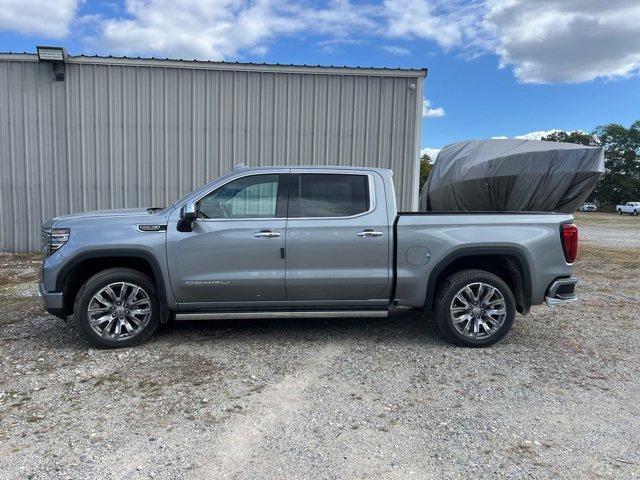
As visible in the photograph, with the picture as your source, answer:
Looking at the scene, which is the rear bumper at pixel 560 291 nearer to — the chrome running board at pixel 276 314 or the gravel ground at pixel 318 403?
the gravel ground at pixel 318 403

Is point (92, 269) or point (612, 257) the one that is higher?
point (92, 269)

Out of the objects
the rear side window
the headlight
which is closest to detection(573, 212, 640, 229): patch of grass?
the rear side window

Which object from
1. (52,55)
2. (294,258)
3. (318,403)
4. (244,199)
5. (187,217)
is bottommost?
(318,403)

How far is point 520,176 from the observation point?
696 centimetres

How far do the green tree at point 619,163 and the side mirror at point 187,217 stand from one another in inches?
3171

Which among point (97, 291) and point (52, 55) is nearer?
point (97, 291)

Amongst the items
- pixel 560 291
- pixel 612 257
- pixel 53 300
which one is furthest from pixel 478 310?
pixel 612 257

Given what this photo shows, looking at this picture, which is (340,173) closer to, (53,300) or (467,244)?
(467,244)

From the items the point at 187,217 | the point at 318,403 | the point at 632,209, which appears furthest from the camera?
the point at 632,209

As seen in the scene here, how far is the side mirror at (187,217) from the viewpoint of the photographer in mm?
4621

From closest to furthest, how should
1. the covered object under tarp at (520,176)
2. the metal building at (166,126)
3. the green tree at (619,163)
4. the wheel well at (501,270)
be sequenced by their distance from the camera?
the wheel well at (501,270) < the covered object under tarp at (520,176) < the metal building at (166,126) < the green tree at (619,163)

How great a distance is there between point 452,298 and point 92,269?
3.65m

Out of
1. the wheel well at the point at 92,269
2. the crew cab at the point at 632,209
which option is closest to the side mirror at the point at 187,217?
the wheel well at the point at 92,269

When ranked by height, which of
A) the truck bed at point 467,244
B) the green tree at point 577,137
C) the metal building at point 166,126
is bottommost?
the truck bed at point 467,244
